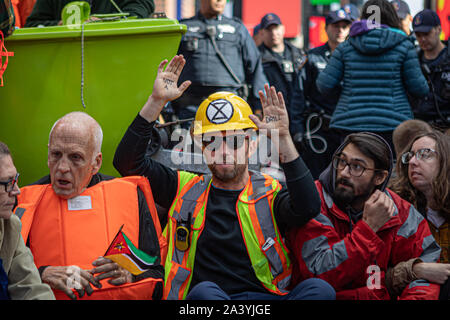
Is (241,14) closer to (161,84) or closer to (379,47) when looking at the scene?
(379,47)

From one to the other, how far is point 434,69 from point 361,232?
117 inches

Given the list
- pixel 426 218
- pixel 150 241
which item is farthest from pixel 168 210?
pixel 426 218

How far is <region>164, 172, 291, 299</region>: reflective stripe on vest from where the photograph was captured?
3.02 m

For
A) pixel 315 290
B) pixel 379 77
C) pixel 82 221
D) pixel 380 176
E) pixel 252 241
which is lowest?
pixel 315 290

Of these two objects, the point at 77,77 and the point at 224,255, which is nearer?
the point at 224,255

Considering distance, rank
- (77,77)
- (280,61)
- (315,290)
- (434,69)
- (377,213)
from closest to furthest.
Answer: (315,290), (377,213), (77,77), (434,69), (280,61)

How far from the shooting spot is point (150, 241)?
3145 millimetres

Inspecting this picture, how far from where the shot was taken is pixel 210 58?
552 cm

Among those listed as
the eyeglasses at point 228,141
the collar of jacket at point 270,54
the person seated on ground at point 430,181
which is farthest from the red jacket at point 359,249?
the collar of jacket at point 270,54

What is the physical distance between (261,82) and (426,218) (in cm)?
277

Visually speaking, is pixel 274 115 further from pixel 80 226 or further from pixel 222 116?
pixel 80 226

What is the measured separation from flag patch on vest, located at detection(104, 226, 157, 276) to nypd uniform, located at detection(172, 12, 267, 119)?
2.47 meters

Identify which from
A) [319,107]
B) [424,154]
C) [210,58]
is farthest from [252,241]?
[319,107]

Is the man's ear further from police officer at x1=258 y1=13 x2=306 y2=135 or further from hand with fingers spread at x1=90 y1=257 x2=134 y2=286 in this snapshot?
police officer at x1=258 y1=13 x2=306 y2=135
